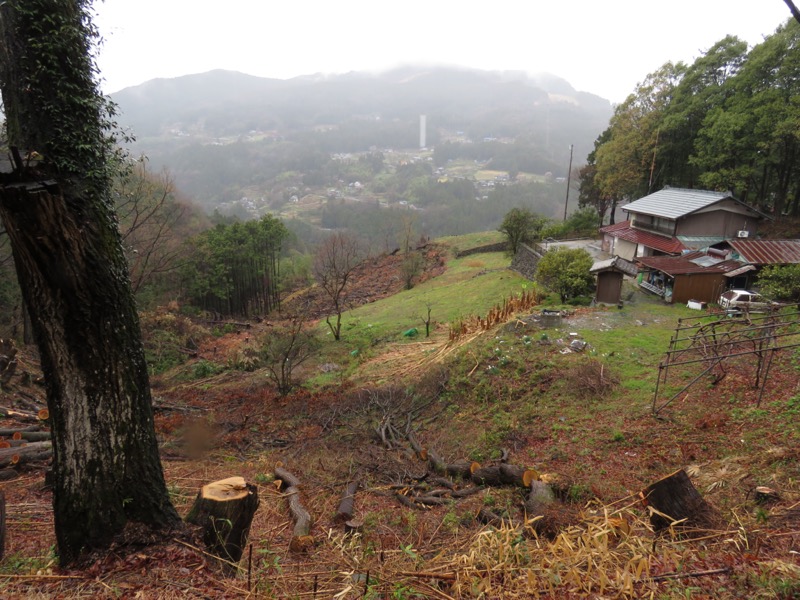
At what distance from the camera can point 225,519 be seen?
133 inches

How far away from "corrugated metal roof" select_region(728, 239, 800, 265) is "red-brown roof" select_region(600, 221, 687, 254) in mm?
2362

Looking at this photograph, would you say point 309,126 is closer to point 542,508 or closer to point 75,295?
point 542,508

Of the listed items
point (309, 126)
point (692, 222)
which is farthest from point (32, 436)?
point (309, 126)

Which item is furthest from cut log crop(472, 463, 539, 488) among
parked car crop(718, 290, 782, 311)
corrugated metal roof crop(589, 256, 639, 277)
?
parked car crop(718, 290, 782, 311)

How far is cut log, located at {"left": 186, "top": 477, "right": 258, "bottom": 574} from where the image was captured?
3346mm

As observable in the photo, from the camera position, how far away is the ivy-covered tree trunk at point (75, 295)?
3.06 meters

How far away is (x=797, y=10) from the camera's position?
2.76 meters

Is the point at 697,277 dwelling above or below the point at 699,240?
below

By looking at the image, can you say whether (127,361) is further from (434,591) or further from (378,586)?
(434,591)

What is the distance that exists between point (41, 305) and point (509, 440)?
7.29 meters

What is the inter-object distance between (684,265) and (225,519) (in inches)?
757

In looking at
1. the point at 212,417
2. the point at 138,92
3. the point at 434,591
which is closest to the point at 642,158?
the point at 212,417

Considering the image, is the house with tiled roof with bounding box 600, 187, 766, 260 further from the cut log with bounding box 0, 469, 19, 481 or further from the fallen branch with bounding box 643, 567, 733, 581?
the cut log with bounding box 0, 469, 19, 481

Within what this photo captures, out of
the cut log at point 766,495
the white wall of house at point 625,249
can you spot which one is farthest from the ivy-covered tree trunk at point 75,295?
the white wall of house at point 625,249
